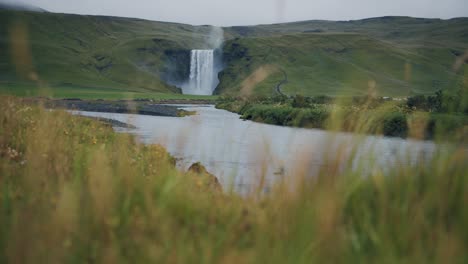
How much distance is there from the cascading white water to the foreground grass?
376 ft

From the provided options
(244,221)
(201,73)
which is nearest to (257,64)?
(201,73)

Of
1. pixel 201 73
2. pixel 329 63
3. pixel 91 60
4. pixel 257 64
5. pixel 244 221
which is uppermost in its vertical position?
pixel 329 63

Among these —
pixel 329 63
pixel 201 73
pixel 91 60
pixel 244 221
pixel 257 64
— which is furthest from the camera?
pixel 91 60

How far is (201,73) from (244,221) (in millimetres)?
118142

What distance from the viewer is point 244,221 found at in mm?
4164

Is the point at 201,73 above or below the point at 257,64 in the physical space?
below

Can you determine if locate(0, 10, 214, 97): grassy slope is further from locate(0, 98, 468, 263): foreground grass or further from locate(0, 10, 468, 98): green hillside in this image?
locate(0, 98, 468, 263): foreground grass

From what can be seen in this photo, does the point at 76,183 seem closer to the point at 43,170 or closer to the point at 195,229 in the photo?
the point at 43,170

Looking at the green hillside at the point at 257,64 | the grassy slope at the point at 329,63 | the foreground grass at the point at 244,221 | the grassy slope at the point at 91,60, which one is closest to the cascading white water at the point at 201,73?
the grassy slope at the point at 329,63

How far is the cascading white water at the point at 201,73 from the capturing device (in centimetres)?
11931

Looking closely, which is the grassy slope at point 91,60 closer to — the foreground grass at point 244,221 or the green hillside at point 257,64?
the green hillside at point 257,64

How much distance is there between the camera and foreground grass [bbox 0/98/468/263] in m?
3.30

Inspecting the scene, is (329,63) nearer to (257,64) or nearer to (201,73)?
(257,64)

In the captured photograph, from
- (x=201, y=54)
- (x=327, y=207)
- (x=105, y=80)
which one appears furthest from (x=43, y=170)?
(x=105, y=80)
